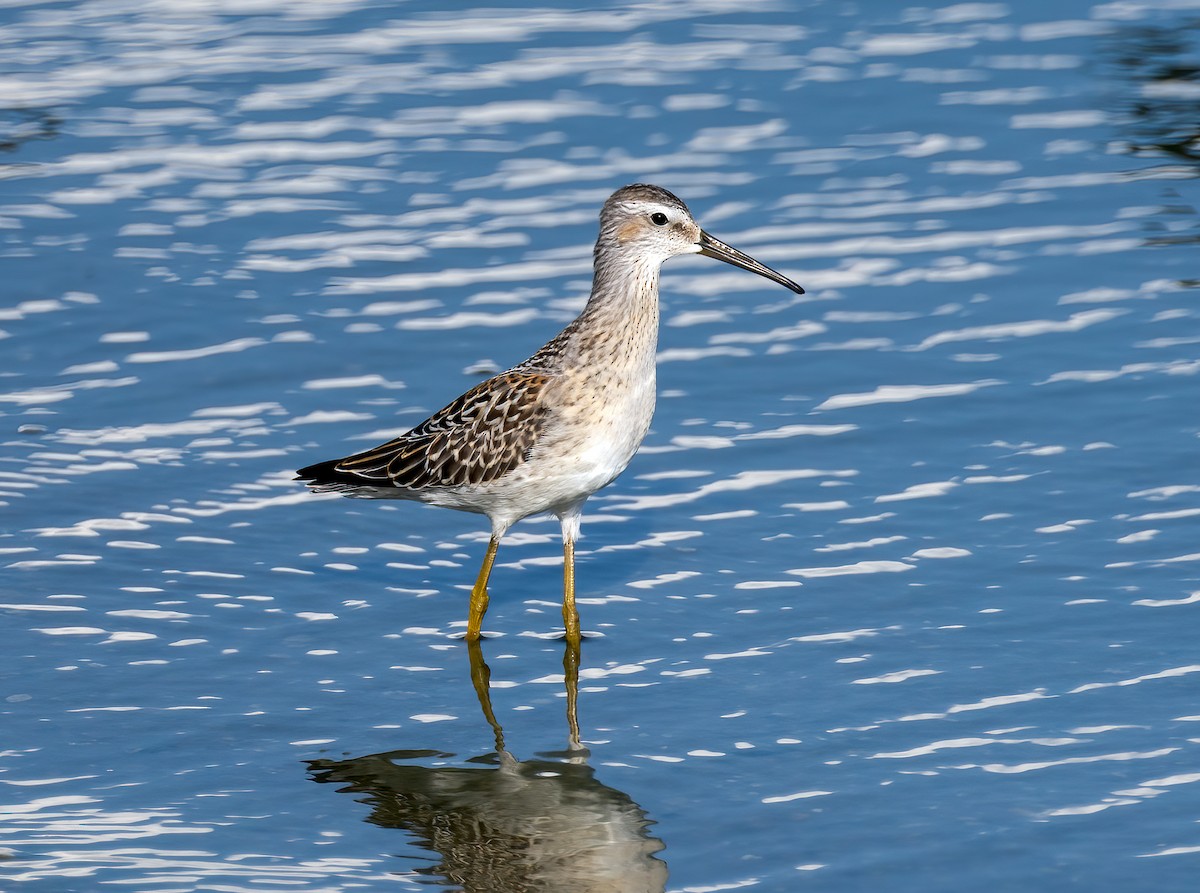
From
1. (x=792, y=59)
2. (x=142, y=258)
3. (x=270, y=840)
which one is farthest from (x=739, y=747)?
(x=792, y=59)

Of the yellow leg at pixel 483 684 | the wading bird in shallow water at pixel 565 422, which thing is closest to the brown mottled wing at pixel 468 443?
the wading bird in shallow water at pixel 565 422

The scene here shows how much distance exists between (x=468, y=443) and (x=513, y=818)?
2.74 meters

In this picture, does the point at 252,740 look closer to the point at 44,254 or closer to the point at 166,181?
the point at 44,254

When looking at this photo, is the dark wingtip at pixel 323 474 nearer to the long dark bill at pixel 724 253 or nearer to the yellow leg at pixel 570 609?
the yellow leg at pixel 570 609

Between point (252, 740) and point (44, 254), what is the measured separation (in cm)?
774

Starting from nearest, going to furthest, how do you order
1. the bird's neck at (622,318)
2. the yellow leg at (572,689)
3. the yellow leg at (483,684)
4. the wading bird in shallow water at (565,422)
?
the yellow leg at (572,689) → the yellow leg at (483,684) → the wading bird in shallow water at (565,422) → the bird's neck at (622,318)

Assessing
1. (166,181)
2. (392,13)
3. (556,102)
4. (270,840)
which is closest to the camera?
(270,840)

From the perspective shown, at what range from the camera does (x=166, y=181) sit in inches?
698

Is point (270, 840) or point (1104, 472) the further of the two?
point (1104, 472)

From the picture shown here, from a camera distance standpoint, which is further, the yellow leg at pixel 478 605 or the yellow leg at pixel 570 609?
the yellow leg at pixel 478 605

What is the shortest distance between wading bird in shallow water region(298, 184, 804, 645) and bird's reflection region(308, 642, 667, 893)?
1467mm

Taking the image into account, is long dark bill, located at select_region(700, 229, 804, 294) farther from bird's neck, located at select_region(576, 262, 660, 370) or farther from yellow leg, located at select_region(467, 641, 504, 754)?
yellow leg, located at select_region(467, 641, 504, 754)

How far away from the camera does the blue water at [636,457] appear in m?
8.80

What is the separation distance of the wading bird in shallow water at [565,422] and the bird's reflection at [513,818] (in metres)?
1.47
